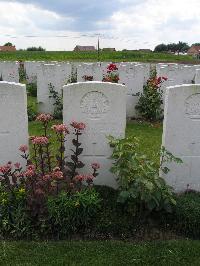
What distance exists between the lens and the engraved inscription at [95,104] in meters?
5.27

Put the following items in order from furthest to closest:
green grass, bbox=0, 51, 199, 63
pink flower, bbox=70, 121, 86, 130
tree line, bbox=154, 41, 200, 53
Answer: tree line, bbox=154, 41, 200, 53 → green grass, bbox=0, 51, 199, 63 → pink flower, bbox=70, 121, 86, 130

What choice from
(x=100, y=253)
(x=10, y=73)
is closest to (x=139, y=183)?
(x=100, y=253)

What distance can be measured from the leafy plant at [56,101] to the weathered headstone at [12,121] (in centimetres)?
508

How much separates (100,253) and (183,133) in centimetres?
205

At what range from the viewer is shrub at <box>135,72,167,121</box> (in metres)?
10.3

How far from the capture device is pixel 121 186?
4969 millimetres

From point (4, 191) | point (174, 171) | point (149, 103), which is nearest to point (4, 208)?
point (4, 191)

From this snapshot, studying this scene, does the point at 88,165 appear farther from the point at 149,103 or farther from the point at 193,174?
the point at 149,103

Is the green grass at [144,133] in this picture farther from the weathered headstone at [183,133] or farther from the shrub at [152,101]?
the weathered headstone at [183,133]

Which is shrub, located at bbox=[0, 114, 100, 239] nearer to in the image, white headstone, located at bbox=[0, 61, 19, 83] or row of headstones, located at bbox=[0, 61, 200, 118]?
row of headstones, located at bbox=[0, 61, 200, 118]

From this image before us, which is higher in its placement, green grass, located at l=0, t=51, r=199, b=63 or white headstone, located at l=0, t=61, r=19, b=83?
green grass, located at l=0, t=51, r=199, b=63

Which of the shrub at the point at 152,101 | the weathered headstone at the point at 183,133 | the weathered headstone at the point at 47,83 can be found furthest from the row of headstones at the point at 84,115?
the weathered headstone at the point at 47,83

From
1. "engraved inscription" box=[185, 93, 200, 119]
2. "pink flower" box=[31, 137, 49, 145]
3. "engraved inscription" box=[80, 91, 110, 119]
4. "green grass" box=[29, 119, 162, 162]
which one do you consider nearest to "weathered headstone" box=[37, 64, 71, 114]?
"green grass" box=[29, 119, 162, 162]

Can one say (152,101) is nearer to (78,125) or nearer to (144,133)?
(144,133)
